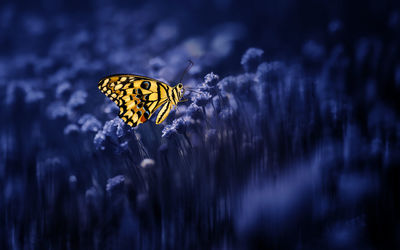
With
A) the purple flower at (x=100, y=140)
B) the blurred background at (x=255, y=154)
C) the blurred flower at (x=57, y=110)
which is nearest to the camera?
the blurred background at (x=255, y=154)

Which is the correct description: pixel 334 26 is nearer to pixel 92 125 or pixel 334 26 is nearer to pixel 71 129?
pixel 92 125

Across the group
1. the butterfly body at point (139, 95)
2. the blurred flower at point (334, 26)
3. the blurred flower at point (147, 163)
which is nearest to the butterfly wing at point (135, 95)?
the butterfly body at point (139, 95)

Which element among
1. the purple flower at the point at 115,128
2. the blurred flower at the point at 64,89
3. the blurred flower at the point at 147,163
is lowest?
the blurred flower at the point at 147,163

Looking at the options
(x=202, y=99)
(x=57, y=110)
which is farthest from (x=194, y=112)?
(x=57, y=110)

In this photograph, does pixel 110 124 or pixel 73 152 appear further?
pixel 73 152

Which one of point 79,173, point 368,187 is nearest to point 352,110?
point 368,187

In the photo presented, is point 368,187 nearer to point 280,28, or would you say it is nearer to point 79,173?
point 280,28

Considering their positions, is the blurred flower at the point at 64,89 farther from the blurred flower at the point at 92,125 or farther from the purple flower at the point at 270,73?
the purple flower at the point at 270,73
